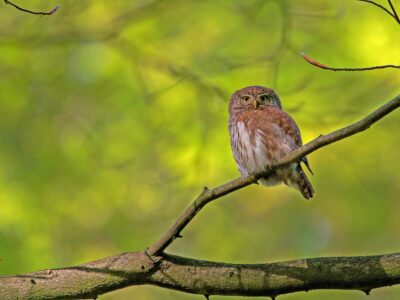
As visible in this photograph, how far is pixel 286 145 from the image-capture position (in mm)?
4672

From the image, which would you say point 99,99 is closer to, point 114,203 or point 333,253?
point 114,203

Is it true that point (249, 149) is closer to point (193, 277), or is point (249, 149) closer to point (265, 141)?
point (265, 141)

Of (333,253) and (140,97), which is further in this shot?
(333,253)

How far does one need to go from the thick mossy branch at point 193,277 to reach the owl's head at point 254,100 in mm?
1481

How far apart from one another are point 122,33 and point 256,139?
390 centimetres

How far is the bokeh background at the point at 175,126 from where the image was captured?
7480 millimetres

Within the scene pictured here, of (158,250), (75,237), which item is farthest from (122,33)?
(158,250)

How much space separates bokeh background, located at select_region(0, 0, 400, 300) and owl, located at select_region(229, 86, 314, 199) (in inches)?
72.4

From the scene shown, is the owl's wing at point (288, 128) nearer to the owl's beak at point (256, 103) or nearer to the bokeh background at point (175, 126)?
the owl's beak at point (256, 103)

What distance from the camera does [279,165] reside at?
377 centimetres

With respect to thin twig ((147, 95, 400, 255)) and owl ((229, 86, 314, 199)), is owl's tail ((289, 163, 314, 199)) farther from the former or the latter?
thin twig ((147, 95, 400, 255))

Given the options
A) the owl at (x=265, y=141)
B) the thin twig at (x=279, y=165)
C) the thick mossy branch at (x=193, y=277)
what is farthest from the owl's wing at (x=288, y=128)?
the thick mossy branch at (x=193, y=277)

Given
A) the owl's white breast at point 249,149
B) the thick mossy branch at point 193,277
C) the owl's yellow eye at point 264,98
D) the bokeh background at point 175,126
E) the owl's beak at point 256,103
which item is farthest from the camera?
the bokeh background at point 175,126

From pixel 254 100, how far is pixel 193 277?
5.24ft
